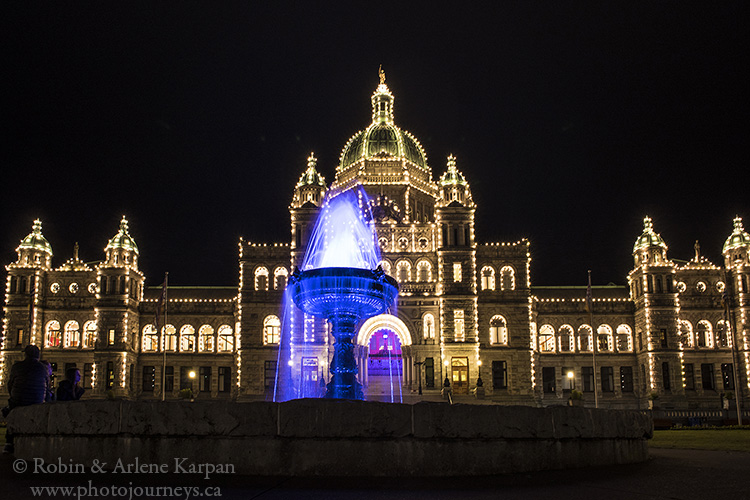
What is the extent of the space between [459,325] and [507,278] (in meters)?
6.47

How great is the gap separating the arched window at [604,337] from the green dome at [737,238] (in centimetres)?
1156

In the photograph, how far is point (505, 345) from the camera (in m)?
56.8

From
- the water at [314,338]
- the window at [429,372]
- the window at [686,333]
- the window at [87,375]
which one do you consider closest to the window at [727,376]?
the window at [686,333]

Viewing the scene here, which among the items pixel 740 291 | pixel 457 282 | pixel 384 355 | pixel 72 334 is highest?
pixel 457 282

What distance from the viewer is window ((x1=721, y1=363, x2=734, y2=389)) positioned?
58719 mm

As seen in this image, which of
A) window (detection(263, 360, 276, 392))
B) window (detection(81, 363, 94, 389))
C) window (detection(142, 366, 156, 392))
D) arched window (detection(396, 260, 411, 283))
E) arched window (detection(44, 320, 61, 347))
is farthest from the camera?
arched window (detection(44, 320, 61, 347))

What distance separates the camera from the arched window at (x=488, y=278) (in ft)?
190

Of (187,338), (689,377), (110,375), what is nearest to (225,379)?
(187,338)

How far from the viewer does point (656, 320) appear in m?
57.8

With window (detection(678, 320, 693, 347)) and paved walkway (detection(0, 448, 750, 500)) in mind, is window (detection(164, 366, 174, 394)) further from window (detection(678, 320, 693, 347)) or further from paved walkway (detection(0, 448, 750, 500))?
paved walkway (detection(0, 448, 750, 500))

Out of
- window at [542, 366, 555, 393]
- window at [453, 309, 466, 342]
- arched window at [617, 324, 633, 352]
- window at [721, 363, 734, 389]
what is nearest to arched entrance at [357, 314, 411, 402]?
window at [453, 309, 466, 342]

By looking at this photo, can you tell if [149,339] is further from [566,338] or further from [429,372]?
[566,338]

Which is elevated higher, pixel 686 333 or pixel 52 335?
pixel 52 335

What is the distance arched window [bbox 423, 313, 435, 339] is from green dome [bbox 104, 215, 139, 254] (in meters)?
24.6
